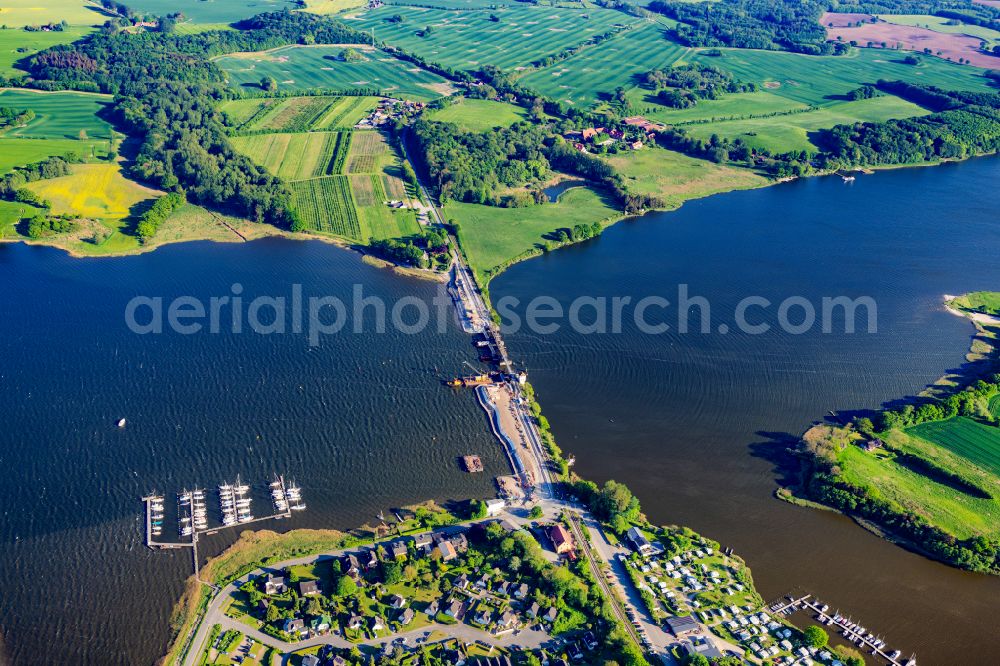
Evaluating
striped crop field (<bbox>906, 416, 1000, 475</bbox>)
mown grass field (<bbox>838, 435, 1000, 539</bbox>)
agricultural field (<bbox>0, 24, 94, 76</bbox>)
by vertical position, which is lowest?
mown grass field (<bbox>838, 435, 1000, 539</bbox>)

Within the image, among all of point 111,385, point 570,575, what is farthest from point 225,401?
point 570,575

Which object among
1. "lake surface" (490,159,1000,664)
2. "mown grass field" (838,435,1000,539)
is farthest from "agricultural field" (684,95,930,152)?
"mown grass field" (838,435,1000,539)

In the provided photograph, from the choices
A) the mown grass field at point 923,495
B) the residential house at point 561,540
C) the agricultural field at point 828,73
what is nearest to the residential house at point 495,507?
the residential house at point 561,540

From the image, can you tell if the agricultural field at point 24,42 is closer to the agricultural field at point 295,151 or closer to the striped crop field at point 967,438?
the agricultural field at point 295,151

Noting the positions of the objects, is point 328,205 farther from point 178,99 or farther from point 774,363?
point 774,363

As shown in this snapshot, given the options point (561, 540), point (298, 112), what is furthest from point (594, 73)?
point (561, 540)

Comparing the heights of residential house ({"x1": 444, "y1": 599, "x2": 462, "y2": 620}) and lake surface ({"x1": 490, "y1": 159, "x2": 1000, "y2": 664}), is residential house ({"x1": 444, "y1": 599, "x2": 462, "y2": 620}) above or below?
below

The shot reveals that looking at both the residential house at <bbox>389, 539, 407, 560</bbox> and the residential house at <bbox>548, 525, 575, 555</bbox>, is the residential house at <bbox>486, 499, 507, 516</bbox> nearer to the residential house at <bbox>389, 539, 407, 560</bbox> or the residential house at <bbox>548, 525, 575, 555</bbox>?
the residential house at <bbox>548, 525, 575, 555</bbox>
